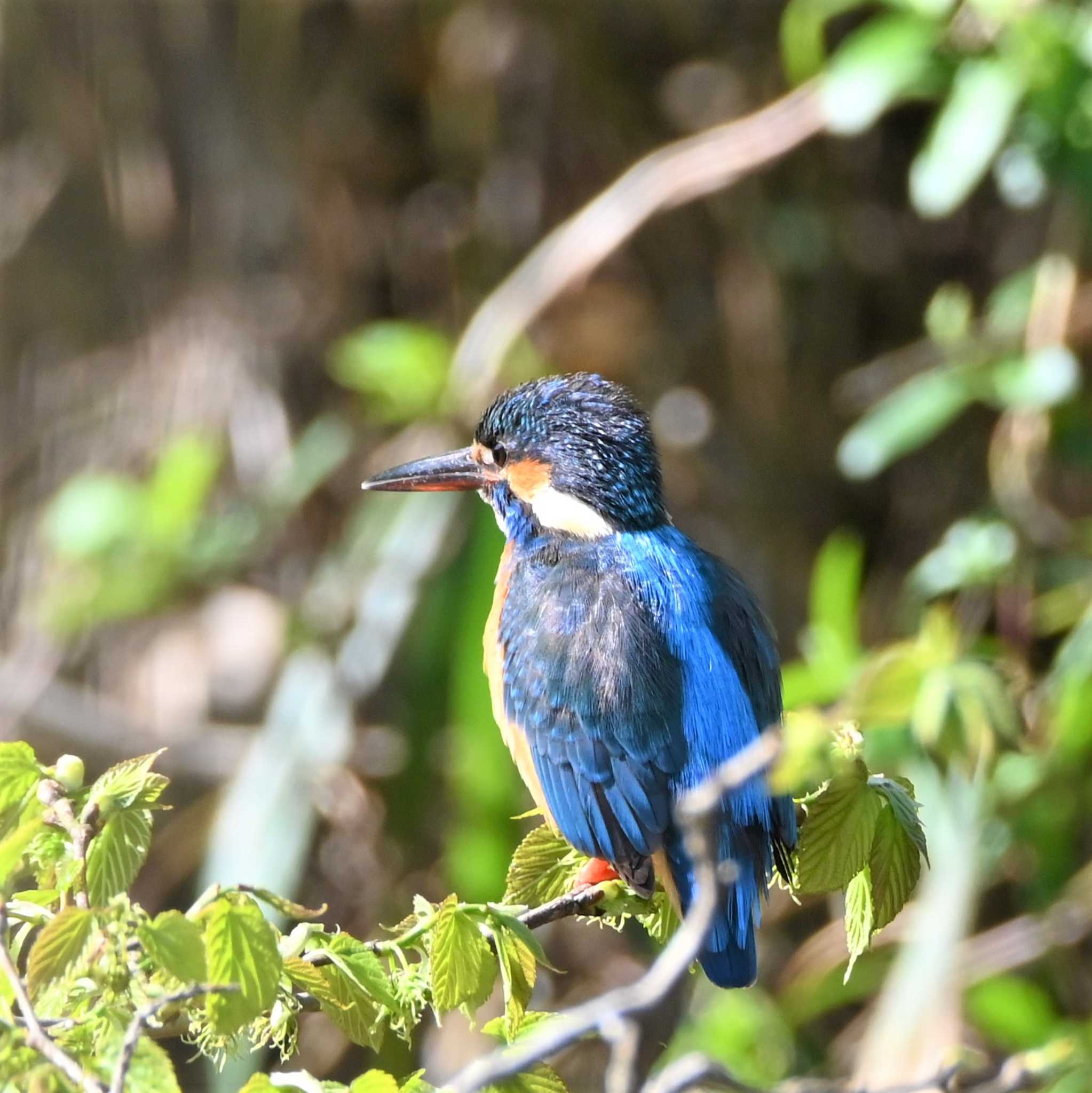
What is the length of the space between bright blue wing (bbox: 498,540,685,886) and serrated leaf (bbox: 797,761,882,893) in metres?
0.38

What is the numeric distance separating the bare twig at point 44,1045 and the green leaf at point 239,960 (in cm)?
9

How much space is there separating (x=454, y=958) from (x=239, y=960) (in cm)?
21

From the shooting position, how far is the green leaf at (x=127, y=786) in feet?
3.77

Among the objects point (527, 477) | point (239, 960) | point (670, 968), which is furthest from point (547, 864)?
point (670, 968)

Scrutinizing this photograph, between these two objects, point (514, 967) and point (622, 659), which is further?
point (622, 659)

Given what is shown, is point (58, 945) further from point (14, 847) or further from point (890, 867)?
point (890, 867)

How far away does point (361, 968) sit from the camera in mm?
1204

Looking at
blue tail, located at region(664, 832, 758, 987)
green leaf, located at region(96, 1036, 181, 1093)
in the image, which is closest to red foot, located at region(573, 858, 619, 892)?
blue tail, located at region(664, 832, 758, 987)

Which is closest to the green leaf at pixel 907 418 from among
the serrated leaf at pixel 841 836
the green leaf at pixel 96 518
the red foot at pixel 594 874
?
the red foot at pixel 594 874

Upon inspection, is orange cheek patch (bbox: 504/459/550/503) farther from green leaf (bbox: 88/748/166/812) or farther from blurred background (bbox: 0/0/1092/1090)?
green leaf (bbox: 88/748/166/812)

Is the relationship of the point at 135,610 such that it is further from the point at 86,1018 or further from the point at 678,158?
the point at 86,1018

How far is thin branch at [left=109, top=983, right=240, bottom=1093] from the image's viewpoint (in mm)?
932

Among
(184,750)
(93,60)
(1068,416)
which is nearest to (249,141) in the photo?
(93,60)

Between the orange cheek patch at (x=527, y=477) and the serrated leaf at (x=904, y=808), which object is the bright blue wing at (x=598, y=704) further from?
the serrated leaf at (x=904, y=808)
